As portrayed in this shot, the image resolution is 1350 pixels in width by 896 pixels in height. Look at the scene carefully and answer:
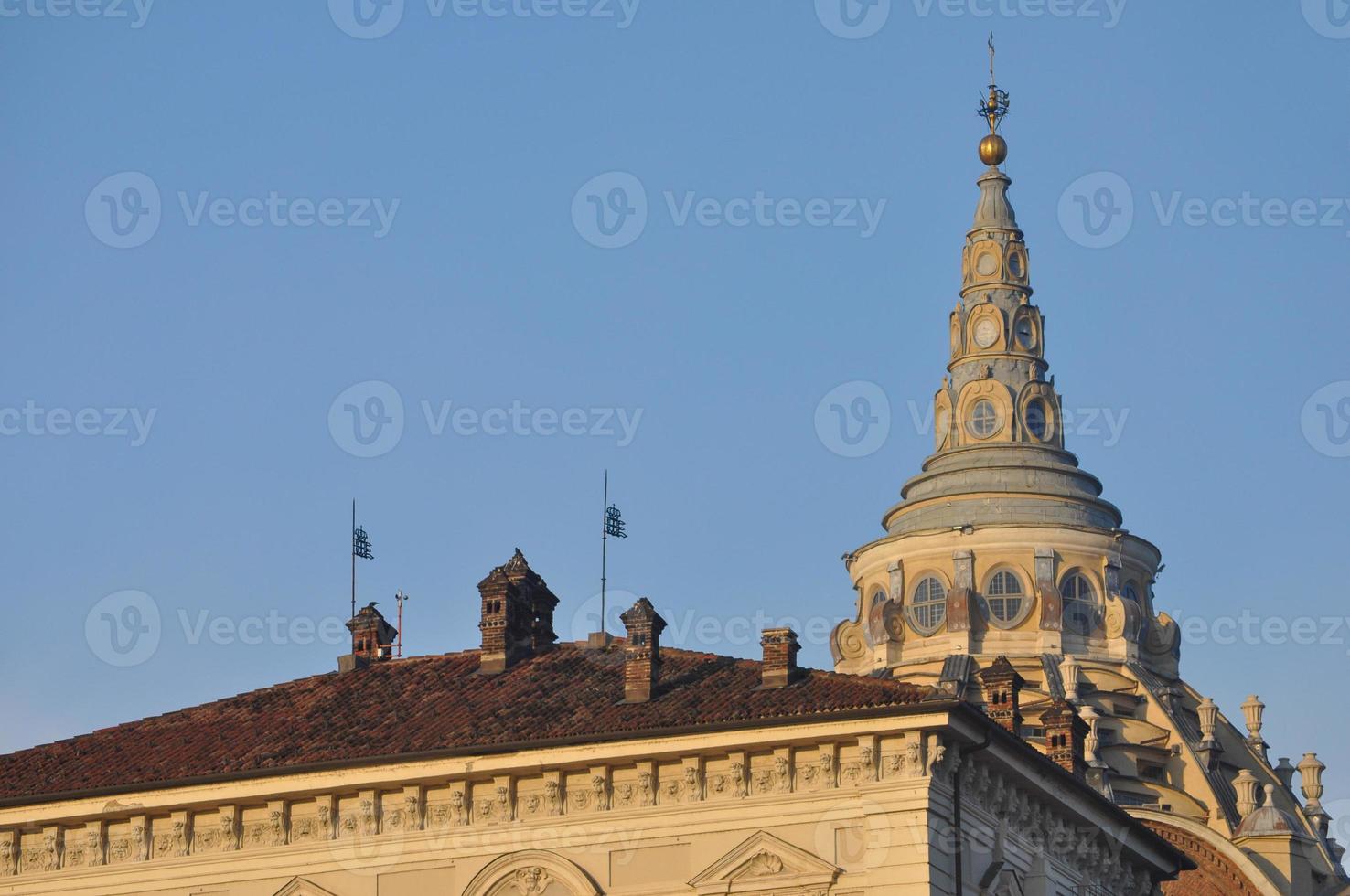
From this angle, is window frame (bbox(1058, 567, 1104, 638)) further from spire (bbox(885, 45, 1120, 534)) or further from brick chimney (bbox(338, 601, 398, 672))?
brick chimney (bbox(338, 601, 398, 672))

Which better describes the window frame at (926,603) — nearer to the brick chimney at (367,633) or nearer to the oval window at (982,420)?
the oval window at (982,420)

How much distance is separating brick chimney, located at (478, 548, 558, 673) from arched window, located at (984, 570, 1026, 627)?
2022 inches

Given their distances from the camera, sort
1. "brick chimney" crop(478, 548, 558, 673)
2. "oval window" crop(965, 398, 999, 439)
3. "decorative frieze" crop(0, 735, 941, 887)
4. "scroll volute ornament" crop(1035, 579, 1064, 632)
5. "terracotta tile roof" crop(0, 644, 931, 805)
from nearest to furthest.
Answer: "decorative frieze" crop(0, 735, 941, 887) → "terracotta tile roof" crop(0, 644, 931, 805) → "brick chimney" crop(478, 548, 558, 673) → "scroll volute ornament" crop(1035, 579, 1064, 632) → "oval window" crop(965, 398, 999, 439)

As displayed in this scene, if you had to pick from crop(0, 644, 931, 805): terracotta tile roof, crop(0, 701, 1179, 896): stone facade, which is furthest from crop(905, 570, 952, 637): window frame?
crop(0, 701, 1179, 896): stone facade

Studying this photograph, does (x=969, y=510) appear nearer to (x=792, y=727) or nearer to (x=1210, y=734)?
(x=1210, y=734)

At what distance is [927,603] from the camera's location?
110625 millimetres

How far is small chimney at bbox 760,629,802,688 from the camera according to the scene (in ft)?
173

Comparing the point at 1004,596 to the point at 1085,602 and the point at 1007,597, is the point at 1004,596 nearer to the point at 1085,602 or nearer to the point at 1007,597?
the point at 1007,597

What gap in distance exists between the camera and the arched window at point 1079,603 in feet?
359

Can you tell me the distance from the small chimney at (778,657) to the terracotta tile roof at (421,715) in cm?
27

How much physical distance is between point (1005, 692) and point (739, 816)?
11.0 meters

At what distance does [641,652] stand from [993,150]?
244 feet

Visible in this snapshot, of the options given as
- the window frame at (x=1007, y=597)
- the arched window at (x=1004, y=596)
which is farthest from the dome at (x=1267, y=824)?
the arched window at (x=1004, y=596)

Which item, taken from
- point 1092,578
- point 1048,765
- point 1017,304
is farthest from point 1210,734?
point 1048,765
